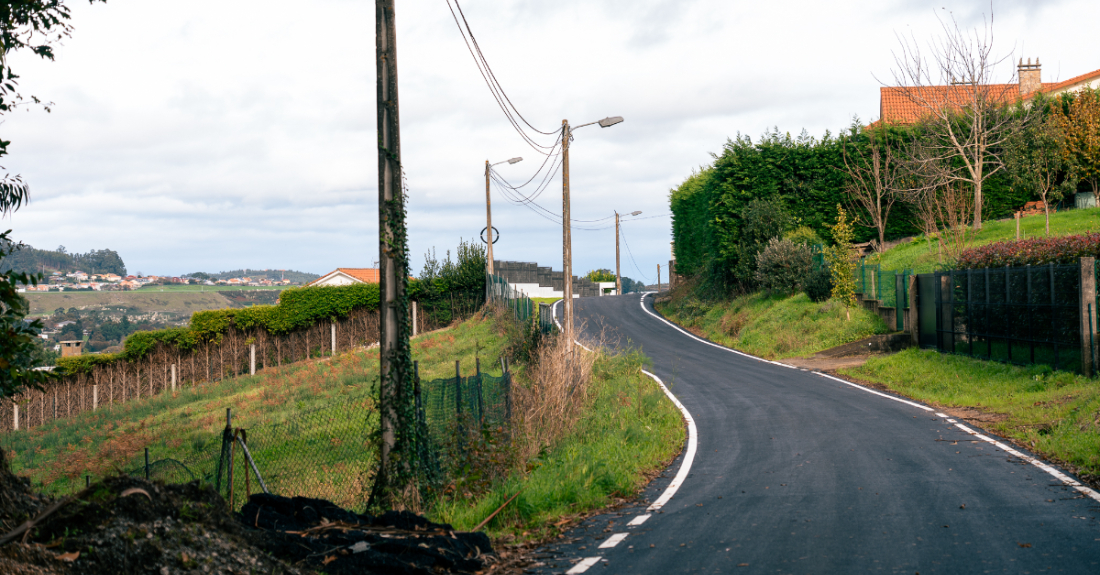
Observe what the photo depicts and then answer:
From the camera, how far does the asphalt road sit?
5.95 m

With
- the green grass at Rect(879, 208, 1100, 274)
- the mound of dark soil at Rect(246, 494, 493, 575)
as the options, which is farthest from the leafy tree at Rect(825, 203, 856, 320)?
the mound of dark soil at Rect(246, 494, 493, 575)

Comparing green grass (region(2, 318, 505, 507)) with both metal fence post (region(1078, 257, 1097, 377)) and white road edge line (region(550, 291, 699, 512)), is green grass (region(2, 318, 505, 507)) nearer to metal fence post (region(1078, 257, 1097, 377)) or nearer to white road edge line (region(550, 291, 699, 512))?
white road edge line (region(550, 291, 699, 512))

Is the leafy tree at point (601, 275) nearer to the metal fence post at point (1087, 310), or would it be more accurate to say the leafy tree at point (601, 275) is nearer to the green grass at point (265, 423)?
the green grass at point (265, 423)

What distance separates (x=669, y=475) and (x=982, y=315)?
13.2 meters

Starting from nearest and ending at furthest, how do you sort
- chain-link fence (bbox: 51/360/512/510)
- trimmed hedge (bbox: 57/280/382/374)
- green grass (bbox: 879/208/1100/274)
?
chain-link fence (bbox: 51/360/512/510) → green grass (bbox: 879/208/1100/274) → trimmed hedge (bbox: 57/280/382/374)

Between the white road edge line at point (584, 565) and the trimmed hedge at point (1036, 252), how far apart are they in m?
14.5

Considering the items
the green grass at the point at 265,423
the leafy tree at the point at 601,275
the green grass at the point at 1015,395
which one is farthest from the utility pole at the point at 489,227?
the leafy tree at the point at 601,275

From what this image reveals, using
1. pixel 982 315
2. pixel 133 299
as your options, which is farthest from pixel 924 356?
pixel 133 299

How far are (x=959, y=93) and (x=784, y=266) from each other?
1046 centimetres

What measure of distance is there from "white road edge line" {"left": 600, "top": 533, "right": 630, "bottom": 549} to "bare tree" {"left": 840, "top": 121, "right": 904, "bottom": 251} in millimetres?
30177

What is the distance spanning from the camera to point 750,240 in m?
34.0

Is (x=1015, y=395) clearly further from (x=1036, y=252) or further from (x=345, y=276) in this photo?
(x=345, y=276)

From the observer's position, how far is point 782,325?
2797cm

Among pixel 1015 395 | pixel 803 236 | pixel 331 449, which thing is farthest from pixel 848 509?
pixel 803 236
